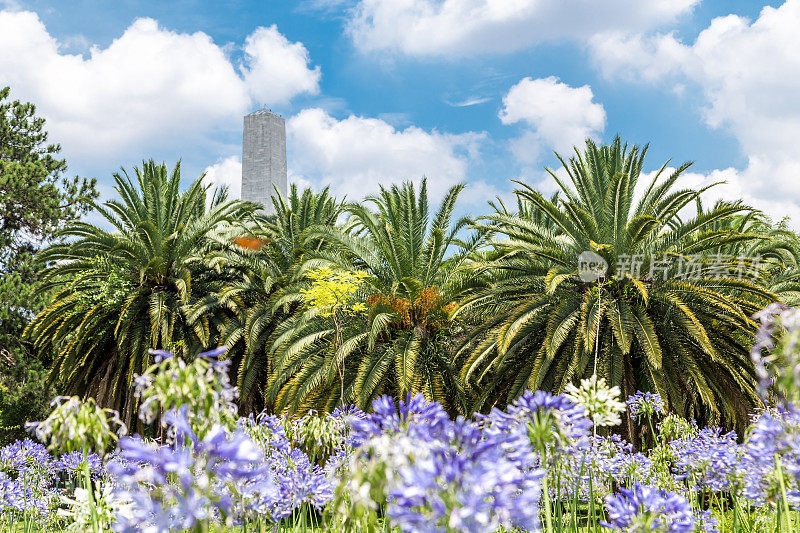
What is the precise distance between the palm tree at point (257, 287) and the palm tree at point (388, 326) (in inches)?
37.3

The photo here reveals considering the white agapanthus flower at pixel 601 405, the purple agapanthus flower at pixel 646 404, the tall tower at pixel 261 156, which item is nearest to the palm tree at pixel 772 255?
the purple agapanthus flower at pixel 646 404

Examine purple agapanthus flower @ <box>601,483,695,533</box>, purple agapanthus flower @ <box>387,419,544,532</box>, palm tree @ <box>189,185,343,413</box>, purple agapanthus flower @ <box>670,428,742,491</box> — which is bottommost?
purple agapanthus flower @ <box>670,428,742,491</box>

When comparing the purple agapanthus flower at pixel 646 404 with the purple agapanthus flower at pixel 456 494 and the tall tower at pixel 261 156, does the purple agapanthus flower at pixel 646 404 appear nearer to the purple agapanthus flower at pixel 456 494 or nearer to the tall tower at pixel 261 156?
the purple agapanthus flower at pixel 456 494

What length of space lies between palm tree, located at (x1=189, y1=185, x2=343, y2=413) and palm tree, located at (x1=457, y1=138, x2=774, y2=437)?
182 inches

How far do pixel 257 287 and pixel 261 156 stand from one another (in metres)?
18.5

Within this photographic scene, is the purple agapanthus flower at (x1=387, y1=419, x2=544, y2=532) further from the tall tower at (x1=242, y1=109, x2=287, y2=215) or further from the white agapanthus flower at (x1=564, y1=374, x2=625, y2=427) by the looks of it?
the tall tower at (x1=242, y1=109, x2=287, y2=215)

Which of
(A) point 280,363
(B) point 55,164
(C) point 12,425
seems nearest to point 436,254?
(A) point 280,363

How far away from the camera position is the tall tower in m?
32.0

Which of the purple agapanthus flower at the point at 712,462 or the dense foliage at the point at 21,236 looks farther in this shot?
the dense foliage at the point at 21,236

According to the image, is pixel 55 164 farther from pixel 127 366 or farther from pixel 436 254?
pixel 436 254

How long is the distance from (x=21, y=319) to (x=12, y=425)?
9.83 ft

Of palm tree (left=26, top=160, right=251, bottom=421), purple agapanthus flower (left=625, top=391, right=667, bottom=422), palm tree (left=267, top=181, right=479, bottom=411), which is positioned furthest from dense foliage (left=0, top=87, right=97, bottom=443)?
purple agapanthus flower (left=625, top=391, right=667, bottom=422)

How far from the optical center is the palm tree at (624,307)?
35.1 ft

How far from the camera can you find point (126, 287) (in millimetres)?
14875
